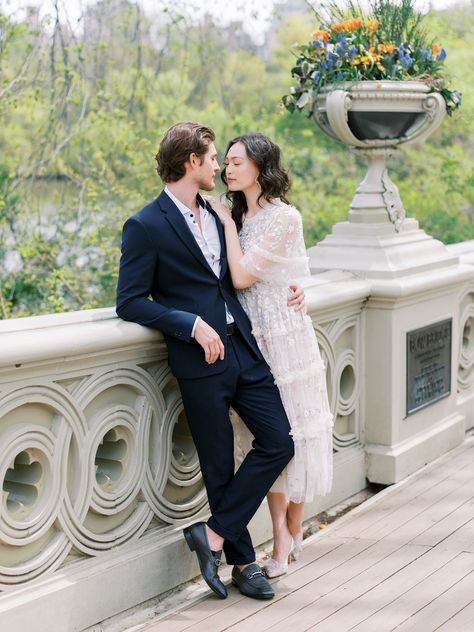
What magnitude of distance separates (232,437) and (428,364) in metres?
2.24

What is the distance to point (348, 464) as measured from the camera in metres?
5.55

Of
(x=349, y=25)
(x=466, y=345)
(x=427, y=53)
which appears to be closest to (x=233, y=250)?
(x=349, y=25)

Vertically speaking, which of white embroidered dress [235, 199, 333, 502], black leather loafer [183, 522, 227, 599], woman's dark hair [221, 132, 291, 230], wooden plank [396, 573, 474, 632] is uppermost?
woman's dark hair [221, 132, 291, 230]

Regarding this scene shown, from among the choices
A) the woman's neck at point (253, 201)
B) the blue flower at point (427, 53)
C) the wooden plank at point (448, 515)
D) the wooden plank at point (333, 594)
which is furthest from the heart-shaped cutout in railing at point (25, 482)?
the blue flower at point (427, 53)

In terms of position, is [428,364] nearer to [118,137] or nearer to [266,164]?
[266,164]

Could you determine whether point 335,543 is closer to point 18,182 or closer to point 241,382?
point 241,382

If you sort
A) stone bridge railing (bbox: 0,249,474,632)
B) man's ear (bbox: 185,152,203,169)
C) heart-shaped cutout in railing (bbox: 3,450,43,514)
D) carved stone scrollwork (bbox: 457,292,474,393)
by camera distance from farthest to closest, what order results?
carved stone scrollwork (bbox: 457,292,474,393) < man's ear (bbox: 185,152,203,169) < heart-shaped cutout in railing (bbox: 3,450,43,514) < stone bridge railing (bbox: 0,249,474,632)

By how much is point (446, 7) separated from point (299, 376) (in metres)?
13.2

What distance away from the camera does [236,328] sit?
404cm

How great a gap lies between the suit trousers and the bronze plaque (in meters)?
1.82

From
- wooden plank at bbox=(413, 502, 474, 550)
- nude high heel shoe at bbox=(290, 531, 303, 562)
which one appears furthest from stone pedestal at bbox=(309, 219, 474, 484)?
nude high heel shoe at bbox=(290, 531, 303, 562)

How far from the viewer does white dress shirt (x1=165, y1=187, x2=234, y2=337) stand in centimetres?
399

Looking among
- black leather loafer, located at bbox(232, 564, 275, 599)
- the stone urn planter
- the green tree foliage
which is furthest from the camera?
the green tree foliage

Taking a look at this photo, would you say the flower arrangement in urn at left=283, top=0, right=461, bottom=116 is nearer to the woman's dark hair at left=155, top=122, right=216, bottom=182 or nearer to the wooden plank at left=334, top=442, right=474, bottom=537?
the woman's dark hair at left=155, top=122, right=216, bottom=182
